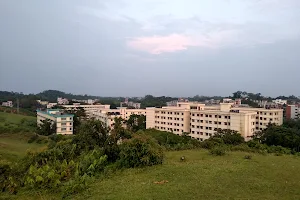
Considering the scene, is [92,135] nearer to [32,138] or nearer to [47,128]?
[32,138]

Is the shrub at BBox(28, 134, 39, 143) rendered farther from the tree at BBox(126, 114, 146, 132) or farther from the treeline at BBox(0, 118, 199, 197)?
the treeline at BBox(0, 118, 199, 197)

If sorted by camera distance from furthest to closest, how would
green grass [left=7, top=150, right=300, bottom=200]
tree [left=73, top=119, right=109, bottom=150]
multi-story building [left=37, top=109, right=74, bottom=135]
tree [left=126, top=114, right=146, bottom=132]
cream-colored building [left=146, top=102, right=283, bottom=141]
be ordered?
tree [left=126, top=114, right=146, bottom=132], multi-story building [left=37, top=109, right=74, bottom=135], cream-colored building [left=146, top=102, right=283, bottom=141], tree [left=73, top=119, right=109, bottom=150], green grass [left=7, top=150, right=300, bottom=200]

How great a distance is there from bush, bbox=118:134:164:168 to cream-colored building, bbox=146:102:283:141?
30.6 m

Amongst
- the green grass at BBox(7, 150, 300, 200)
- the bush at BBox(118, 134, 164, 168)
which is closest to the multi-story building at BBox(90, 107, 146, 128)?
the bush at BBox(118, 134, 164, 168)

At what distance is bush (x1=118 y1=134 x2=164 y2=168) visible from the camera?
1322cm

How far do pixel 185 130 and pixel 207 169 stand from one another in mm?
36115

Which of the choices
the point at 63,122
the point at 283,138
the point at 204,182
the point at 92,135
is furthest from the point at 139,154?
the point at 63,122

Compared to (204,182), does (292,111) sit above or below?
above

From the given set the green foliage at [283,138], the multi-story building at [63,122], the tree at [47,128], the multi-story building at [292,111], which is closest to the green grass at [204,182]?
the green foliage at [283,138]

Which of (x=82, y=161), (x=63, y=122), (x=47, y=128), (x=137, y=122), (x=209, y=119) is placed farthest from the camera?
(x=137, y=122)

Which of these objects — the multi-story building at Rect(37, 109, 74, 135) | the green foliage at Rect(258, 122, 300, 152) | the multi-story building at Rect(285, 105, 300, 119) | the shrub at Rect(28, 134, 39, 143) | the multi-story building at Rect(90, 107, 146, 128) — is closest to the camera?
the green foliage at Rect(258, 122, 300, 152)

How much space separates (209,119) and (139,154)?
3290 centimetres

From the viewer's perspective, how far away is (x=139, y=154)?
13.3m

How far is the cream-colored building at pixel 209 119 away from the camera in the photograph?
4159 cm
